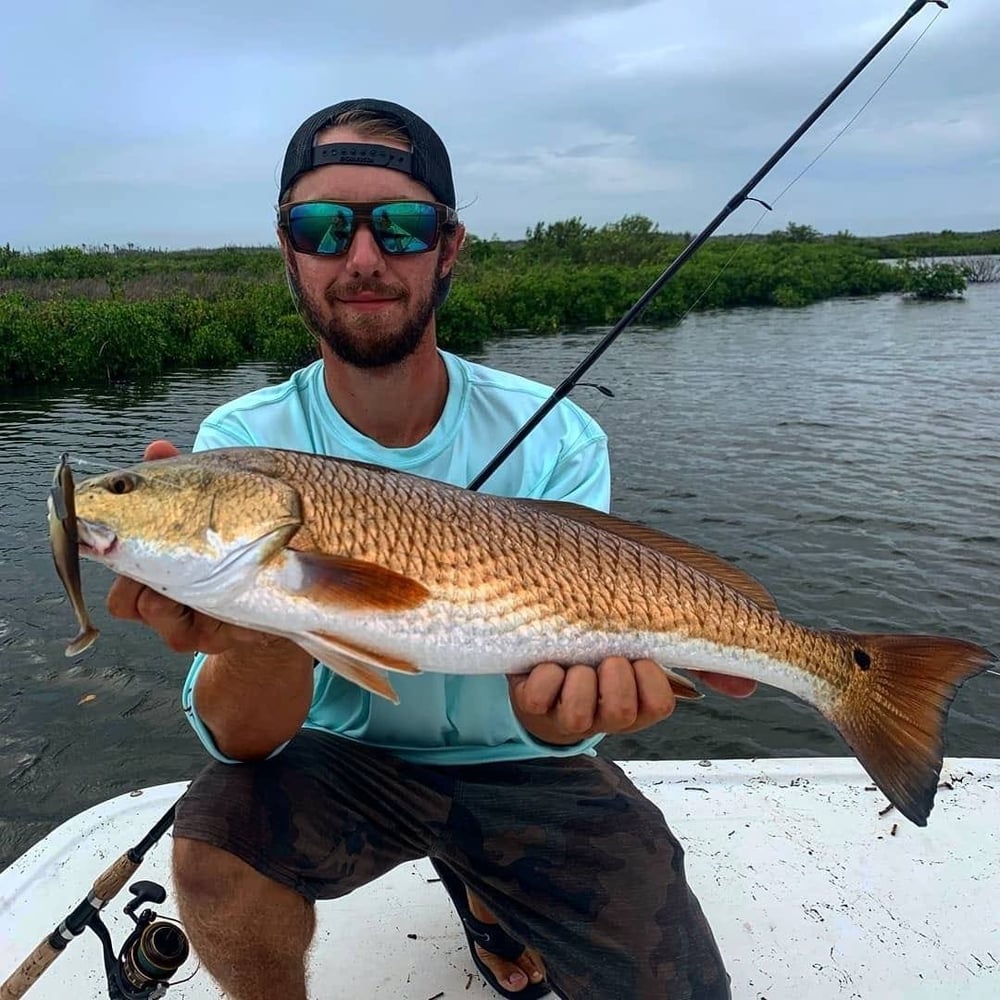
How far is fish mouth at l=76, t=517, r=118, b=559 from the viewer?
2.00 metres

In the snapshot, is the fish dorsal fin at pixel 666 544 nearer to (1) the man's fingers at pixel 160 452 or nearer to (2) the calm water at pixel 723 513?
(1) the man's fingers at pixel 160 452

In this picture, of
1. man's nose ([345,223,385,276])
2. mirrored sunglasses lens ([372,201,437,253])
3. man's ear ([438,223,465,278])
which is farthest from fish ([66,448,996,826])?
man's ear ([438,223,465,278])

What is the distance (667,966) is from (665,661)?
34.6 inches

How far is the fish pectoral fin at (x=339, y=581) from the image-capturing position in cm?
207

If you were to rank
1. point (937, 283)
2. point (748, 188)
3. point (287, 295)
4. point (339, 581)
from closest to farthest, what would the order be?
point (339, 581)
point (748, 188)
point (287, 295)
point (937, 283)

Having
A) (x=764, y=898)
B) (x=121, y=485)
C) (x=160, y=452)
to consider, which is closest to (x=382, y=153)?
(x=160, y=452)

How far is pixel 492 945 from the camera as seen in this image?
9.20 feet

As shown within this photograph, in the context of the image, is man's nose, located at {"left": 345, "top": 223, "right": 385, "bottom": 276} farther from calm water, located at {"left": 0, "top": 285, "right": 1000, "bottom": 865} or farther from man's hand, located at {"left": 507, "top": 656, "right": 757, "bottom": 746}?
man's hand, located at {"left": 507, "top": 656, "right": 757, "bottom": 746}

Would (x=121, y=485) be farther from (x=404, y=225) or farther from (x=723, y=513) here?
(x=723, y=513)

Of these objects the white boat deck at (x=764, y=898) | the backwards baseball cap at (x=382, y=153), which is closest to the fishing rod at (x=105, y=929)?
the white boat deck at (x=764, y=898)

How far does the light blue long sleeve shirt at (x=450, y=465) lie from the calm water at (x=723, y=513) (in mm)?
823

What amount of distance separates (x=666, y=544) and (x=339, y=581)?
102cm

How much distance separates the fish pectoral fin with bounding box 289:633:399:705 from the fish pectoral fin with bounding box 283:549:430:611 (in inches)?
4.3

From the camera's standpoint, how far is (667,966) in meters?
2.40
